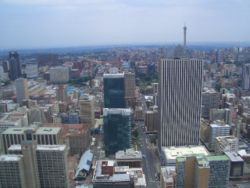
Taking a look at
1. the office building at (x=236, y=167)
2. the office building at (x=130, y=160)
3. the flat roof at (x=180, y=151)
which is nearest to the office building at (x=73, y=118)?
the office building at (x=130, y=160)

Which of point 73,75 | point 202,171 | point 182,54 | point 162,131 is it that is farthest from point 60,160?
point 73,75

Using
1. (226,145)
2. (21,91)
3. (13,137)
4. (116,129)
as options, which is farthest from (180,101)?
(21,91)

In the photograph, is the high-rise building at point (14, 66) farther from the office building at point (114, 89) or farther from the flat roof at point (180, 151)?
the flat roof at point (180, 151)

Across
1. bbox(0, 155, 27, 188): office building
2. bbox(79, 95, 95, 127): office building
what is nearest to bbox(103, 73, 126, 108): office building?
bbox(79, 95, 95, 127): office building

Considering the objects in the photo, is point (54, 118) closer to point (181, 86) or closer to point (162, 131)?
point (162, 131)

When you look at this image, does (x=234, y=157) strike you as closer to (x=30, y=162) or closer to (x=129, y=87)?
(x=30, y=162)

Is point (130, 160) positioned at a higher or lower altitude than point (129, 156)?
lower

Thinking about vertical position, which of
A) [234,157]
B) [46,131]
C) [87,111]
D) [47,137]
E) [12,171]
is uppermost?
[46,131]
